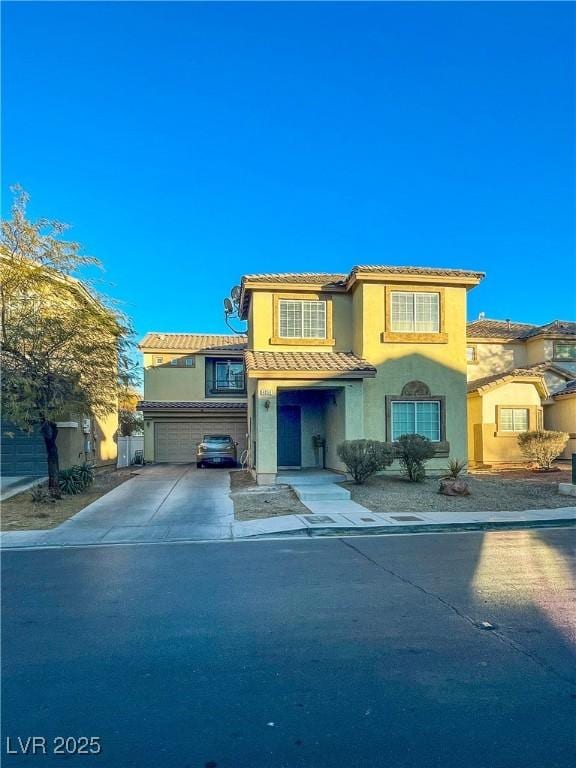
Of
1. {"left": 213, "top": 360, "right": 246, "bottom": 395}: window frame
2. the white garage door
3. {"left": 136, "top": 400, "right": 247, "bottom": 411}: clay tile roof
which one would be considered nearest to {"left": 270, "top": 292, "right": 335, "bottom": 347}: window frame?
{"left": 136, "top": 400, "right": 247, "bottom": 411}: clay tile roof

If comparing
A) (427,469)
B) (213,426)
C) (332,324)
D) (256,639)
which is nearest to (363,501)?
(427,469)

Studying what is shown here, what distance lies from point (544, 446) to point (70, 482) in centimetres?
1621

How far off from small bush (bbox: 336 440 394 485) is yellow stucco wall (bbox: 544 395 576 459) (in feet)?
42.8

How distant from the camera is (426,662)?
447 cm

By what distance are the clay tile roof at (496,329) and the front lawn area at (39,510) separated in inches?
844

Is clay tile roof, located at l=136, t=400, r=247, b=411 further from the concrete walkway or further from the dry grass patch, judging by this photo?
the concrete walkway

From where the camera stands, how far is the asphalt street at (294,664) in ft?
11.0

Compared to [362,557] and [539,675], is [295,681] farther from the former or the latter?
[362,557]

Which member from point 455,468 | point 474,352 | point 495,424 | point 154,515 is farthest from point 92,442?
point 474,352

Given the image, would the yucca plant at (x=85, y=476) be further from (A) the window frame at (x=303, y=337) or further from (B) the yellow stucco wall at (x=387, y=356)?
(A) the window frame at (x=303, y=337)

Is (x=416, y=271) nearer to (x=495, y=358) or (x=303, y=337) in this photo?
(x=303, y=337)

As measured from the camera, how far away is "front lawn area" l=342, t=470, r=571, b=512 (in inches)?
511

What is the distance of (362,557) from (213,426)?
21807 mm

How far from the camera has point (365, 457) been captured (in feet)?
50.5
